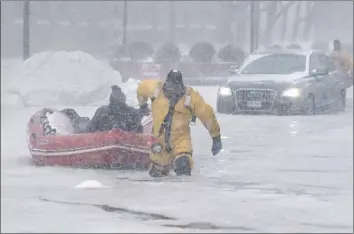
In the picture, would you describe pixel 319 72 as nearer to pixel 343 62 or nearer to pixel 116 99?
pixel 343 62

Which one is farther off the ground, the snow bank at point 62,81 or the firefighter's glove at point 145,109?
the firefighter's glove at point 145,109

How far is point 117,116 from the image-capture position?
1405 cm

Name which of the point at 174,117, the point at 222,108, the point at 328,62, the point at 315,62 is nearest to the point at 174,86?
the point at 174,117

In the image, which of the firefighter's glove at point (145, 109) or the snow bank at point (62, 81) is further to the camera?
the snow bank at point (62, 81)

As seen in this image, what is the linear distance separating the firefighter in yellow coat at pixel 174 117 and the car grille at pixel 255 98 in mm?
9901

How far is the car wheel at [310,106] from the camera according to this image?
914 inches

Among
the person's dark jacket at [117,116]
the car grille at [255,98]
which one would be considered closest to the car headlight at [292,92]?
the car grille at [255,98]

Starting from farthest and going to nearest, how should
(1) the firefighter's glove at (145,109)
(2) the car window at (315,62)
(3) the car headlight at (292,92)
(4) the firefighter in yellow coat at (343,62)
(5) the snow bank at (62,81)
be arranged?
(4) the firefighter in yellow coat at (343,62), (5) the snow bank at (62,81), (2) the car window at (315,62), (3) the car headlight at (292,92), (1) the firefighter's glove at (145,109)

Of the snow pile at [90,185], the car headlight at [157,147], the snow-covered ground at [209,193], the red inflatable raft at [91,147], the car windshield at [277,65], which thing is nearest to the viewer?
the snow-covered ground at [209,193]

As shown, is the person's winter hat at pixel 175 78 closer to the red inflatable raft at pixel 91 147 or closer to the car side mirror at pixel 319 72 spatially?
the red inflatable raft at pixel 91 147

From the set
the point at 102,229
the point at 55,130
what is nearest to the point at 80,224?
the point at 102,229

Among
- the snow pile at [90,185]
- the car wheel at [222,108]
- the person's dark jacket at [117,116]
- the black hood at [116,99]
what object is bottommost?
the car wheel at [222,108]

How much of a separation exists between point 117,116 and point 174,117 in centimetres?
124

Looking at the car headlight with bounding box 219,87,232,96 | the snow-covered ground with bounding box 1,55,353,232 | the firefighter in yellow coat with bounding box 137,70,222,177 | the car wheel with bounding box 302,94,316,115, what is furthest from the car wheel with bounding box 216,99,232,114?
the firefighter in yellow coat with bounding box 137,70,222,177
